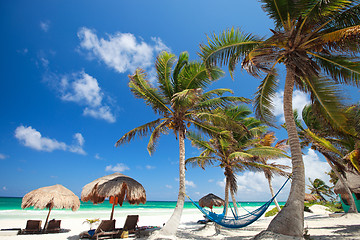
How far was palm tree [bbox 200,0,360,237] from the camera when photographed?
3.87m

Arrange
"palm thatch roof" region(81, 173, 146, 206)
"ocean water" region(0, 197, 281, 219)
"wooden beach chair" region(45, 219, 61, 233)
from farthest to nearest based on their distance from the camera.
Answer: "ocean water" region(0, 197, 281, 219), "wooden beach chair" region(45, 219, 61, 233), "palm thatch roof" region(81, 173, 146, 206)

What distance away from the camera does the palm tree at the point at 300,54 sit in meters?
3.87

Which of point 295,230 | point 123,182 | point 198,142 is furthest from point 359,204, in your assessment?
point 123,182

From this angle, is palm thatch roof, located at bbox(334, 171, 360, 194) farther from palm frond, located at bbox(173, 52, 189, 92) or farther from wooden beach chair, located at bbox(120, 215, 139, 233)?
wooden beach chair, located at bbox(120, 215, 139, 233)

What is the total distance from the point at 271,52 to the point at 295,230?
3640 mm

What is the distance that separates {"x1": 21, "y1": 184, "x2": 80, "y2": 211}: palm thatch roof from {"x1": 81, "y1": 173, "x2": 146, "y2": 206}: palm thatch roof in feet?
3.91

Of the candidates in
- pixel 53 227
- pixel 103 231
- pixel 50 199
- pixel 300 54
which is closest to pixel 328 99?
pixel 300 54

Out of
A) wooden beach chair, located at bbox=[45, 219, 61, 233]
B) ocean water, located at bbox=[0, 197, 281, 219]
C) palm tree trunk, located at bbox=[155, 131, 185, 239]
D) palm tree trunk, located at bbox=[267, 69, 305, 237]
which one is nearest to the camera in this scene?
palm tree trunk, located at bbox=[267, 69, 305, 237]

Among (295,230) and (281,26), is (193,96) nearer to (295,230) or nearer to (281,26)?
(281,26)

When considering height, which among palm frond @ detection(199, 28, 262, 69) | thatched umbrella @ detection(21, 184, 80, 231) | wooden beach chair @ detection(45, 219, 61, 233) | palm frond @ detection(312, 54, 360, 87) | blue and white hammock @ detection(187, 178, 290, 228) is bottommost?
wooden beach chair @ detection(45, 219, 61, 233)

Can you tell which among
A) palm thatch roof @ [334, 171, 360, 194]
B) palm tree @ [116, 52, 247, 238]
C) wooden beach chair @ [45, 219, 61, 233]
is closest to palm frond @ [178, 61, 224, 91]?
palm tree @ [116, 52, 247, 238]

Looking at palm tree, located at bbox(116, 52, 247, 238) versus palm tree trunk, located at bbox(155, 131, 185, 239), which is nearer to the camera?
palm tree trunk, located at bbox(155, 131, 185, 239)

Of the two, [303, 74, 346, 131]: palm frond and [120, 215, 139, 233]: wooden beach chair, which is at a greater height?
[303, 74, 346, 131]: palm frond

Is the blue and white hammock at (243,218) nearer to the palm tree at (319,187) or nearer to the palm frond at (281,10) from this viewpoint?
the palm frond at (281,10)
